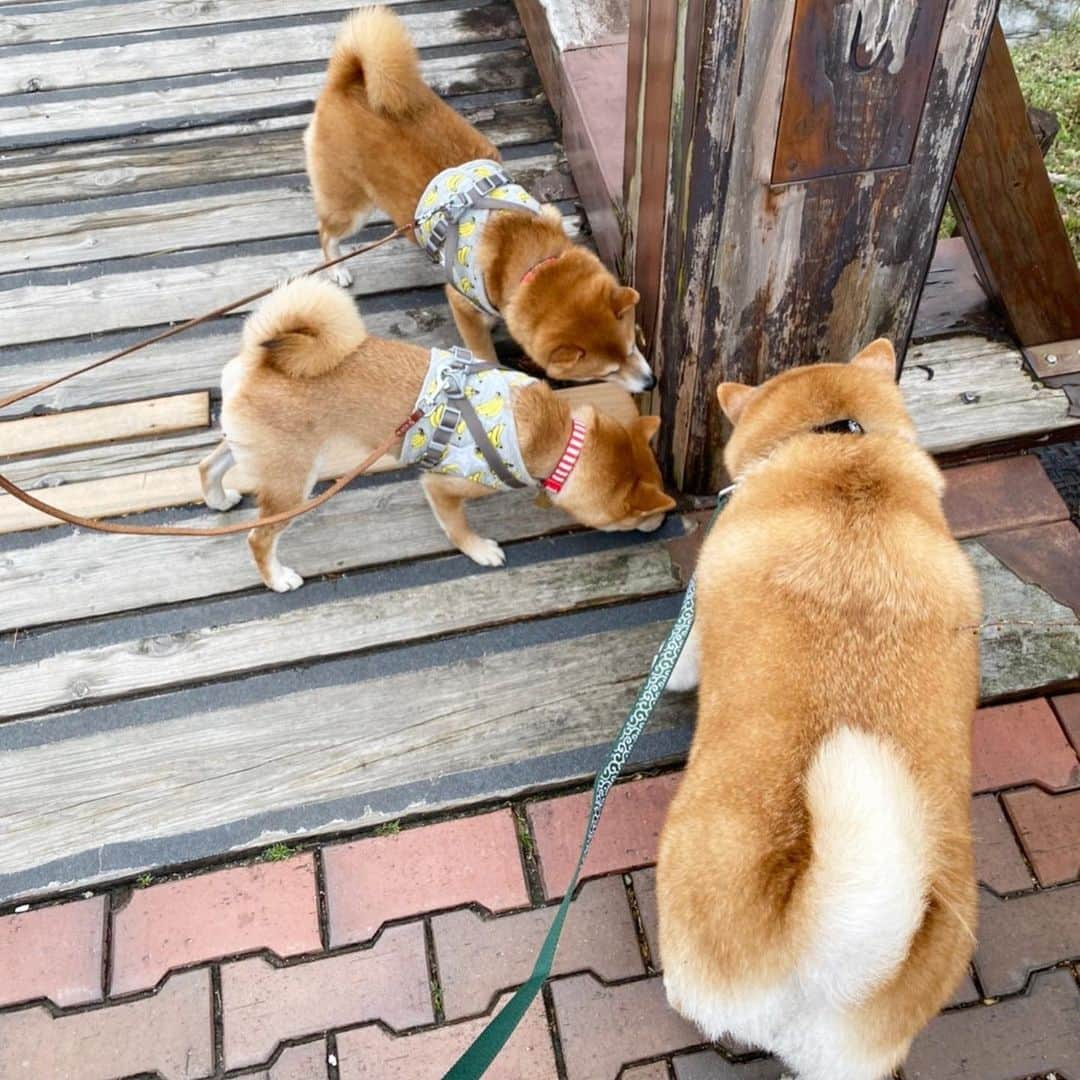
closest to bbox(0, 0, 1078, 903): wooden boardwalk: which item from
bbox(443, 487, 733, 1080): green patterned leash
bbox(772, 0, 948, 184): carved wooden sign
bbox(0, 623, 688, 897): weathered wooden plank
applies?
bbox(0, 623, 688, 897): weathered wooden plank

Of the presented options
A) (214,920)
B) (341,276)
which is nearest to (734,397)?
(214,920)

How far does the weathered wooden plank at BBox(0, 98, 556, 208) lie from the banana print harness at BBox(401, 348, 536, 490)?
1.90 m

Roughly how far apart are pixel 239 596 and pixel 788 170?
6.33 ft

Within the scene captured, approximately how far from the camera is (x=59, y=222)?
11.8 ft

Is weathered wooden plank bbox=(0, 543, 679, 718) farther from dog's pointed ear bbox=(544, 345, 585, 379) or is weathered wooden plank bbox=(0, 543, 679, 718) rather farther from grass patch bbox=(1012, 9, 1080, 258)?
grass patch bbox=(1012, 9, 1080, 258)

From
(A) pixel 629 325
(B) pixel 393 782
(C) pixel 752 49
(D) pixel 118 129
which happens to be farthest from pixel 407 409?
(D) pixel 118 129

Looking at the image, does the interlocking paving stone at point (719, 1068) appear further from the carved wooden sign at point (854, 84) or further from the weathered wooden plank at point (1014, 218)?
the weathered wooden plank at point (1014, 218)

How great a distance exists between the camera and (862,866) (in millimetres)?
1251

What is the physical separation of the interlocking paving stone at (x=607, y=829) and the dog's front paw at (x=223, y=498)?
138 cm

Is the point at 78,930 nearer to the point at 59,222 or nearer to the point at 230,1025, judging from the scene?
the point at 230,1025

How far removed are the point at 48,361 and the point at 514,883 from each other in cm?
253

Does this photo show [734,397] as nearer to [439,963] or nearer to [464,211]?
[464,211]

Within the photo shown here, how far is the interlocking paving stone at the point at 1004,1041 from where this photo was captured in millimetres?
1906

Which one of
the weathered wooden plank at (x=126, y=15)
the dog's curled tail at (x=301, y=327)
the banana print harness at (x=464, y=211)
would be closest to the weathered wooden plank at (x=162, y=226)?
the banana print harness at (x=464, y=211)
